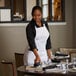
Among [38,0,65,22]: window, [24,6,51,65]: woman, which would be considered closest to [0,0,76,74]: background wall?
[38,0,65,22]: window

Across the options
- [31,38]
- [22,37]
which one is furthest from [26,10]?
[31,38]

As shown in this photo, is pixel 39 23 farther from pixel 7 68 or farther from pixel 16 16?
pixel 16 16

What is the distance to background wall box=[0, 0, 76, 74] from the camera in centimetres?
676

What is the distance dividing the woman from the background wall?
90.8 inches

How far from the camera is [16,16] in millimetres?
6938

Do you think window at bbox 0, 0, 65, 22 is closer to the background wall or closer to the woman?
the background wall

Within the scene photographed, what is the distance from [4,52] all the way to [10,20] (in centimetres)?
68

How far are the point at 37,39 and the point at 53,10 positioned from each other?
2.94 m

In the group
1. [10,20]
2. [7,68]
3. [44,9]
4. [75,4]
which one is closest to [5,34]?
[10,20]

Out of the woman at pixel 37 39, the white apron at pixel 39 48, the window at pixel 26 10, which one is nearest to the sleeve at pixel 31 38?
the woman at pixel 37 39

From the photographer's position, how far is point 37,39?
14.5 feet

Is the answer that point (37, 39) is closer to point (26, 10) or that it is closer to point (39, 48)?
point (39, 48)

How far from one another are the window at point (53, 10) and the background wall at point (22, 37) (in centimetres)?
12

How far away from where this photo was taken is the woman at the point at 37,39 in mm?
4270
